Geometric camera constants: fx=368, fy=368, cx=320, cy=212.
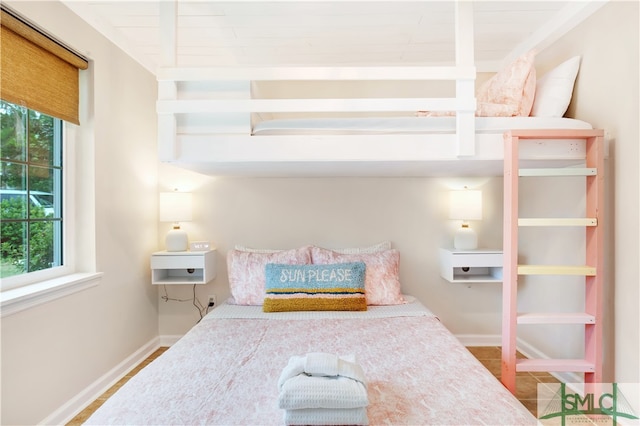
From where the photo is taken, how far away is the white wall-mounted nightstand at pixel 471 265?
2.91 meters

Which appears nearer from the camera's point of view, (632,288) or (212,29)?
(632,288)

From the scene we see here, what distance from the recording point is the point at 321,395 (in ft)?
4.02

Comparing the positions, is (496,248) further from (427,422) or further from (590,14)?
(427,422)

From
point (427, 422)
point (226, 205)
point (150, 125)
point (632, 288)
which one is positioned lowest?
→ point (427, 422)

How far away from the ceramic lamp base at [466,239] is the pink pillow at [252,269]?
124 cm

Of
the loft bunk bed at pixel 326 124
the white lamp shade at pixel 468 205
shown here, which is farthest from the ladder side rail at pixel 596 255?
the white lamp shade at pixel 468 205

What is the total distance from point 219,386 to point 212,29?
7.51 ft

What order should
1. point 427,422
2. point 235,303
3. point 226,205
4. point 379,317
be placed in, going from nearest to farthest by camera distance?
point 427,422
point 379,317
point 235,303
point 226,205

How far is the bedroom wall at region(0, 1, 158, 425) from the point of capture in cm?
187

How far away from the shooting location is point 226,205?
10.6ft

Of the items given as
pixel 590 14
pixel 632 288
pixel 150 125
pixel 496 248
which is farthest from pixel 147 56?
pixel 632 288

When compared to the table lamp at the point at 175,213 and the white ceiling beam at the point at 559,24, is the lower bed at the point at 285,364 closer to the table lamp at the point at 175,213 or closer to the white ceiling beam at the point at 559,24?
the table lamp at the point at 175,213

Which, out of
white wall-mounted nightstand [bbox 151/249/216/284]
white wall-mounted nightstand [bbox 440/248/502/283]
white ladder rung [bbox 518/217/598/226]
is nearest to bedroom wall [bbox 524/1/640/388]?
white ladder rung [bbox 518/217/598/226]

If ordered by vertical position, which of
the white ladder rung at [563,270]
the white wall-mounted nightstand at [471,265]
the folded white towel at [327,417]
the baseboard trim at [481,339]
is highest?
the white ladder rung at [563,270]
